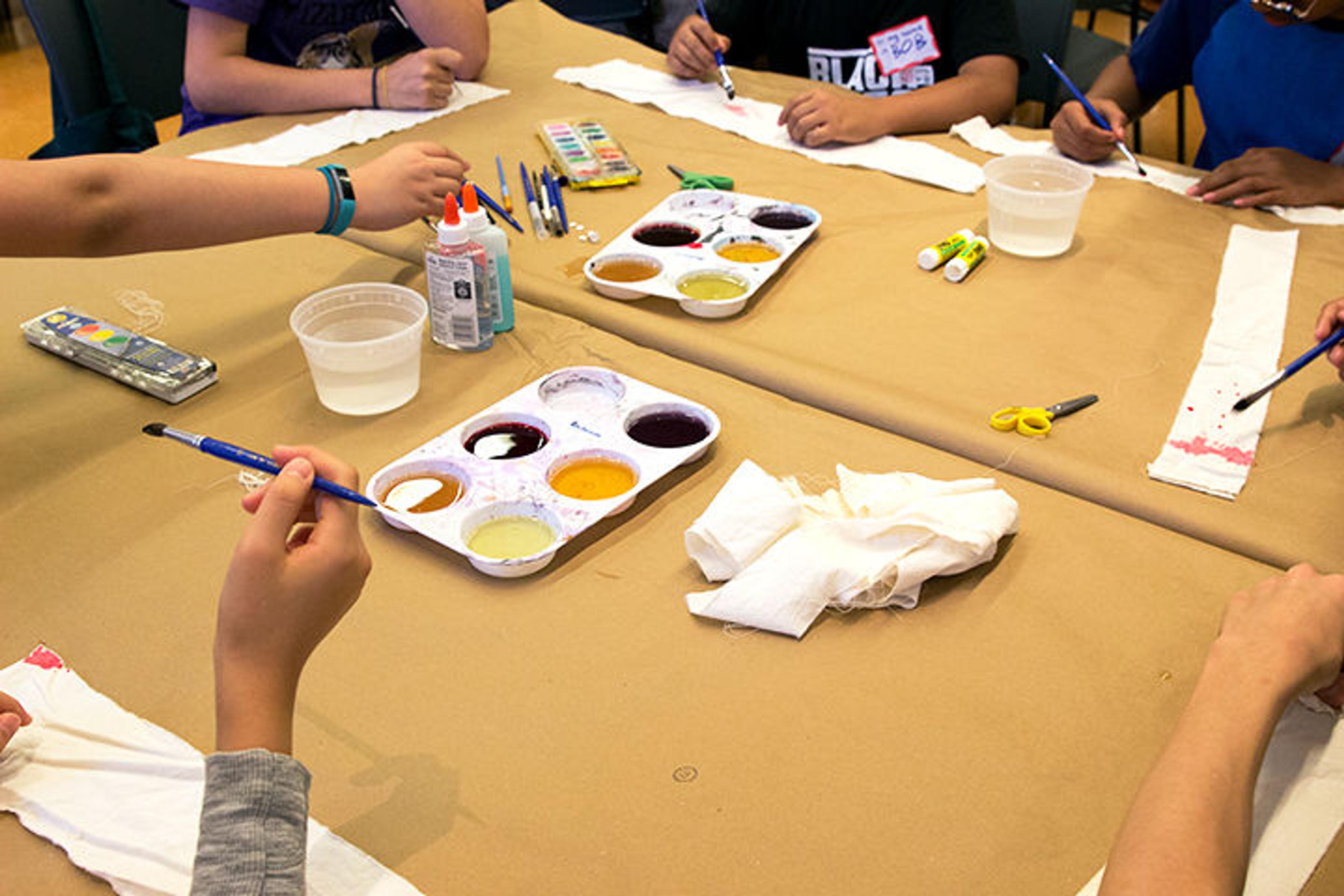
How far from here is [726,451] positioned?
103cm

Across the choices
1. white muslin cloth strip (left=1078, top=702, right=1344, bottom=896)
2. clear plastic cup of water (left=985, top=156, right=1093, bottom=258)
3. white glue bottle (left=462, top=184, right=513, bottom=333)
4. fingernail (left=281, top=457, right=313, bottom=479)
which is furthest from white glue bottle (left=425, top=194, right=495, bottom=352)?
white muslin cloth strip (left=1078, top=702, right=1344, bottom=896)

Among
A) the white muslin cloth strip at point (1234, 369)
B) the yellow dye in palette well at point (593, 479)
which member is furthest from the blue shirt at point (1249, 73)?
the yellow dye in palette well at point (593, 479)

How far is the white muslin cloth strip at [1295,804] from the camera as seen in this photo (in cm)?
65

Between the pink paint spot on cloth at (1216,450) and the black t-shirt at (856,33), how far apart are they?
3.77 ft

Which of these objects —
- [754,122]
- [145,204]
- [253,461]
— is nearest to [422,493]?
[253,461]

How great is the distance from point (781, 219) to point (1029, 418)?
21.2 inches

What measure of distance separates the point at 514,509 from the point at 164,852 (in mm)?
389

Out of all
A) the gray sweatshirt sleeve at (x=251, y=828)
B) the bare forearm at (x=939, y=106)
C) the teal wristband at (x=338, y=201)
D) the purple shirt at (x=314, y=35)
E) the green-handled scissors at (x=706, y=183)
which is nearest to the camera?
the gray sweatshirt sleeve at (x=251, y=828)

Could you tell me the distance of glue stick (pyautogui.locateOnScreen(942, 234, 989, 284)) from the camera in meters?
1.33

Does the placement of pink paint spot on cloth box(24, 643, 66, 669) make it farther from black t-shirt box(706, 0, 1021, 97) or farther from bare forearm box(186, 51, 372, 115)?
black t-shirt box(706, 0, 1021, 97)

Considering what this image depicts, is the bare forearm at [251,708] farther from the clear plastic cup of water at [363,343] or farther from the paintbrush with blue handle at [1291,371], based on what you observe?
the paintbrush with blue handle at [1291,371]

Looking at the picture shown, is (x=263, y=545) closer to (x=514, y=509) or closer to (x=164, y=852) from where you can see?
(x=164, y=852)

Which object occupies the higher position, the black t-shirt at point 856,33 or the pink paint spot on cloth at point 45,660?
the black t-shirt at point 856,33

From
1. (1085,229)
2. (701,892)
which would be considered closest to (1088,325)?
(1085,229)
